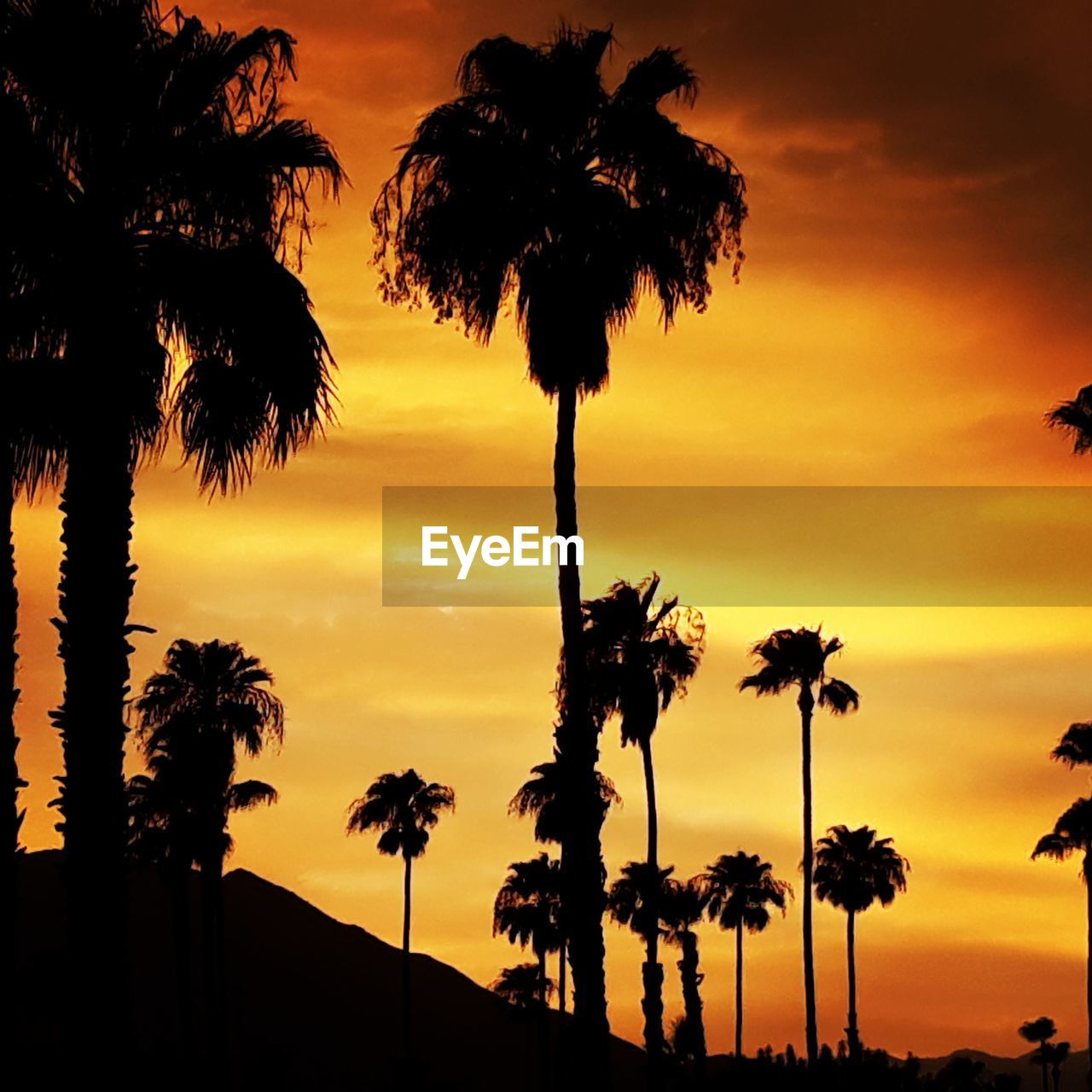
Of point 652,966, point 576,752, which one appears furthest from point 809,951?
point 576,752

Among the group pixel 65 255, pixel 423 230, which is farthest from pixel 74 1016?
pixel 423 230

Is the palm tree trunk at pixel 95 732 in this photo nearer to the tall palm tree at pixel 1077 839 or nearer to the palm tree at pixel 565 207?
the palm tree at pixel 565 207

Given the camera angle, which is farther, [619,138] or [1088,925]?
[1088,925]

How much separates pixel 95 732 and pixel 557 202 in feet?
40.0

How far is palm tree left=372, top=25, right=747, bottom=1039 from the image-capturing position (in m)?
24.4

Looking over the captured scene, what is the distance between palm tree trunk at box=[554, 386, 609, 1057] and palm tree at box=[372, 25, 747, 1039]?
86 millimetres

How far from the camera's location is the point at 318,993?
608 ft

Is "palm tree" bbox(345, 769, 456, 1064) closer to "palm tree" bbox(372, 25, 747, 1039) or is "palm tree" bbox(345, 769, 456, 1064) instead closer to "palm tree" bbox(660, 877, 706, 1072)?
"palm tree" bbox(660, 877, 706, 1072)

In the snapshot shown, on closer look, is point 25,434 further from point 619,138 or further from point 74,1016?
Answer: point 619,138

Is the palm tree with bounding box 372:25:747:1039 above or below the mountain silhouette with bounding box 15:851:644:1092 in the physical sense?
above

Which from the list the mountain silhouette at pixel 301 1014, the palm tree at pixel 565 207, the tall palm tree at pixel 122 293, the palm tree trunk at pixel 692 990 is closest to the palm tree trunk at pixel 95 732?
the tall palm tree at pixel 122 293

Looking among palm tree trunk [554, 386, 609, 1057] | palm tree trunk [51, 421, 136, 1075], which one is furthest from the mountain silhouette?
palm tree trunk [51, 421, 136, 1075]

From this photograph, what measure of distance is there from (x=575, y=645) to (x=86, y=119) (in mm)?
12096

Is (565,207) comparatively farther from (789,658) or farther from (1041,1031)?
(1041,1031)
